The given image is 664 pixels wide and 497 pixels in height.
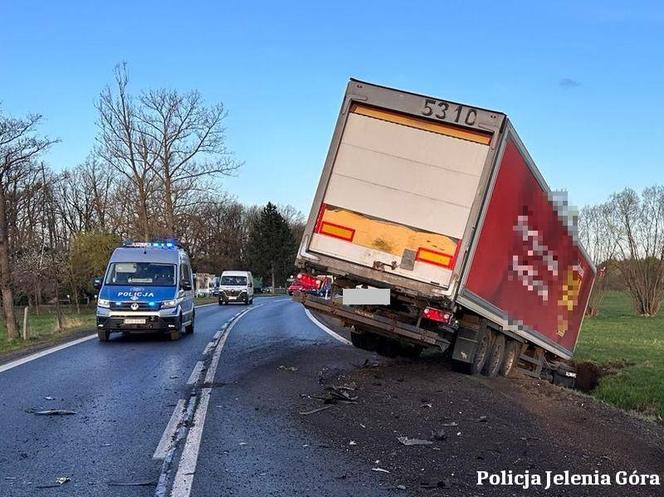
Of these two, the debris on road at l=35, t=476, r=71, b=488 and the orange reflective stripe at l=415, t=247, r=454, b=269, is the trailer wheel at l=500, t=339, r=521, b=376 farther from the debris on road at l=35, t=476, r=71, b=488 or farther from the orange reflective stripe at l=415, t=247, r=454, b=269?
the debris on road at l=35, t=476, r=71, b=488

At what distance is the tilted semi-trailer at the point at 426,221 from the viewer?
856 centimetres

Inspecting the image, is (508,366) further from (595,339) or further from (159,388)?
Answer: (595,339)

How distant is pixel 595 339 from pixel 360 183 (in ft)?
51.9

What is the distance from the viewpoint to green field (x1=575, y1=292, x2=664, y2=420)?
416 inches

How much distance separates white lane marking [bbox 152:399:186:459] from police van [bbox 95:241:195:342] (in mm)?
8040

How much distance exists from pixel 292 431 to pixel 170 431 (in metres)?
1.19

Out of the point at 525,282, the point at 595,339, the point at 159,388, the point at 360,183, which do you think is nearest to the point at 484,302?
the point at 525,282

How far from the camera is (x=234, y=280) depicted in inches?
1855

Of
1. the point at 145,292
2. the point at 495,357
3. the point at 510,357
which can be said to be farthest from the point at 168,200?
the point at 495,357

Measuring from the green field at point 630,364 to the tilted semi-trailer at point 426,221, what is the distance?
95.8 inches

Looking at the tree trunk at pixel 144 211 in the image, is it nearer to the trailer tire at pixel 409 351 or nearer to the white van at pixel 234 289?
the white van at pixel 234 289

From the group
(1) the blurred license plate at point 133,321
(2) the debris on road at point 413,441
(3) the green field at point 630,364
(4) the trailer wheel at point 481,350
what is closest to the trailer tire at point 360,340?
(4) the trailer wheel at point 481,350

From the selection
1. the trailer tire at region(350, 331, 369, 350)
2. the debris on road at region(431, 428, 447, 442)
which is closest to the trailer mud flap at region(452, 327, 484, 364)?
the trailer tire at region(350, 331, 369, 350)

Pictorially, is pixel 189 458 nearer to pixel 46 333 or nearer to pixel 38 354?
pixel 38 354
